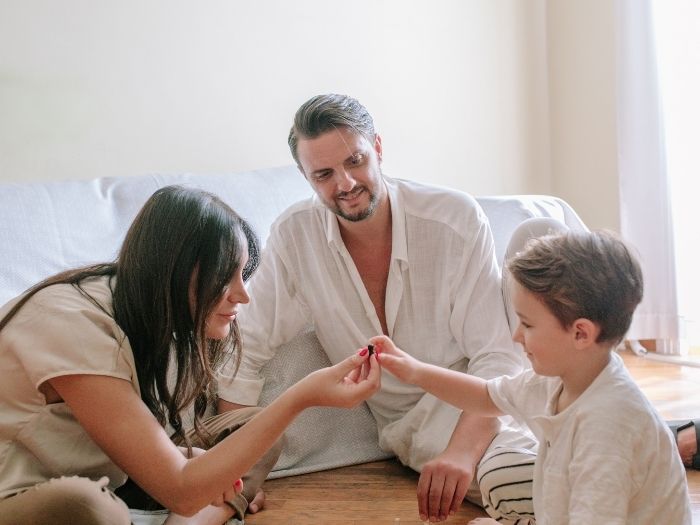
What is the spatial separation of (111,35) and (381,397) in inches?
55.2

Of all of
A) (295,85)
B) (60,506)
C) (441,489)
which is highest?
(295,85)

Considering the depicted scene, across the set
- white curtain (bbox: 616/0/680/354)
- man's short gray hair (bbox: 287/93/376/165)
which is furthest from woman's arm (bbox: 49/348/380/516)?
white curtain (bbox: 616/0/680/354)

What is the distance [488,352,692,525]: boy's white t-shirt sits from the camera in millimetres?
1384

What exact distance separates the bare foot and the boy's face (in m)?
0.92

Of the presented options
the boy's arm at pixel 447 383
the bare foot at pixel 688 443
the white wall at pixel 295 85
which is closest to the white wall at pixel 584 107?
the white wall at pixel 295 85

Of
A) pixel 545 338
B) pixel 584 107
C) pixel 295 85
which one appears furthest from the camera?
pixel 584 107

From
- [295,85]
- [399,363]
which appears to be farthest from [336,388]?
[295,85]

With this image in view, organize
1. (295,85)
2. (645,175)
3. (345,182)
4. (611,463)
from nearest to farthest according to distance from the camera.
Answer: (611,463)
(345,182)
(295,85)
(645,175)

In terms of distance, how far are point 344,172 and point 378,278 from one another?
28 centimetres

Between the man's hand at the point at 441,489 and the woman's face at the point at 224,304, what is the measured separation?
19.4 inches

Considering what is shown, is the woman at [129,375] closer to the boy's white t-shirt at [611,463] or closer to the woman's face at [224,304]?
the woman's face at [224,304]

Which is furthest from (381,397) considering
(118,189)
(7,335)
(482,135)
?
(482,135)

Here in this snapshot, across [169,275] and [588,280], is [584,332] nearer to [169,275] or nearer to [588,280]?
[588,280]

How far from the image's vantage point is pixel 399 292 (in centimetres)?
224
